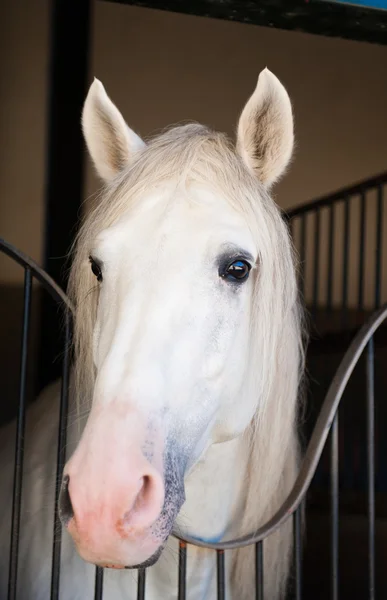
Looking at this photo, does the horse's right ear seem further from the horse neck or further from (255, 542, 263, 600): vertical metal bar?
(255, 542, 263, 600): vertical metal bar

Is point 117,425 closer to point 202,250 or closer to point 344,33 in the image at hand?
point 202,250

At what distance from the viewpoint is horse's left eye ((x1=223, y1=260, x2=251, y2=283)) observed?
116cm

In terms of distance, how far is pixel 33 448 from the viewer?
1747 millimetres

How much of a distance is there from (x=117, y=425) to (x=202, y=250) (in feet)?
1.22

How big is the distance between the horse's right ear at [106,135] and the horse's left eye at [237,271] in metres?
0.40

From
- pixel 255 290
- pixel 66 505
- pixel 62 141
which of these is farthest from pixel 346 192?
pixel 66 505

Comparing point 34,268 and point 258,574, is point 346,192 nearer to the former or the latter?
point 34,268

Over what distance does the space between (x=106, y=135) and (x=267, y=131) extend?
38cm

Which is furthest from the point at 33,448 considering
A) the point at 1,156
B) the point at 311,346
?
the point at 1,156

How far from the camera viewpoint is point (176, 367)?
3.36ft

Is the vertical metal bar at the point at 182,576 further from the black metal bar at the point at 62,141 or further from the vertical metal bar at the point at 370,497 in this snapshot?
the black metal bar at the point at 62,141

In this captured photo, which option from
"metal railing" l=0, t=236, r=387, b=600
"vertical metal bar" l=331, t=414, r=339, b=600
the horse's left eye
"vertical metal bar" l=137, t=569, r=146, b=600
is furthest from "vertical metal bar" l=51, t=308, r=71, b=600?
"vertical metal bar" l=331, t=414, r=339, b=600

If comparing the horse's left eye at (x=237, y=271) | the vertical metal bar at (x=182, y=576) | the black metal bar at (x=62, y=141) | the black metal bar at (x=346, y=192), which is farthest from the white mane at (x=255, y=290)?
the black metal bar at (x=62, y=141)

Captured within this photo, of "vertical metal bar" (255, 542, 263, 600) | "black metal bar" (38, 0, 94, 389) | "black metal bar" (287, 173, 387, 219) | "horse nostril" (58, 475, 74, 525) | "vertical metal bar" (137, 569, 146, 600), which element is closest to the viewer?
"horse nostril" (58, 475, 74, 525)
